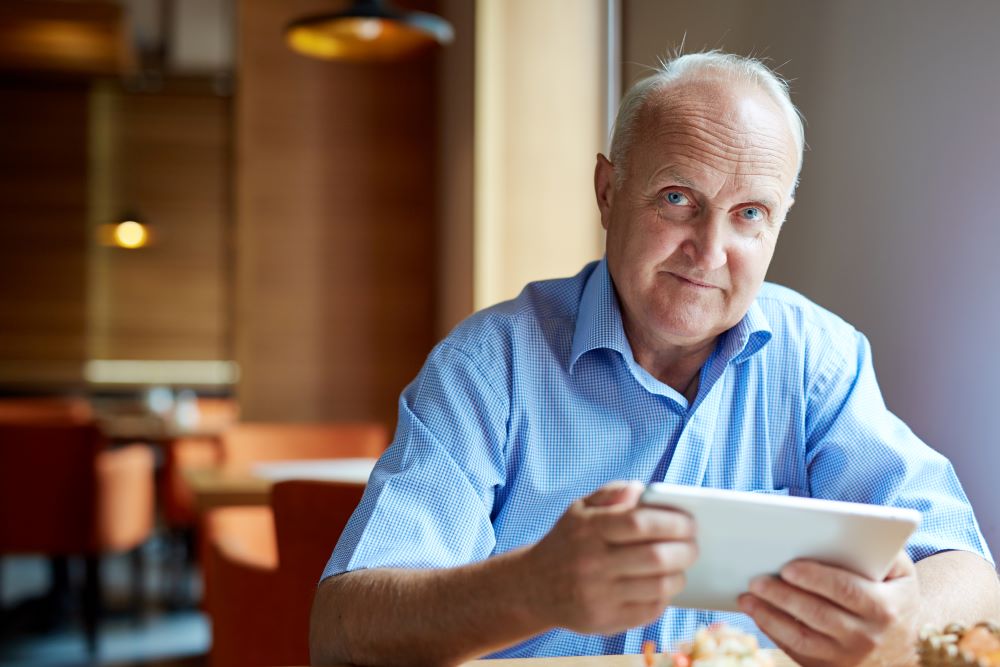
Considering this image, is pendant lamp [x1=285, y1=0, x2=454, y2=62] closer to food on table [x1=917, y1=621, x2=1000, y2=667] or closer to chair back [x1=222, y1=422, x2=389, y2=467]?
chair back [x1=222, y1=422, x2=389, y2=467]

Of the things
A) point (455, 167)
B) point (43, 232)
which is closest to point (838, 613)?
point (455, 167)

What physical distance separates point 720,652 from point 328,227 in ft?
13.0

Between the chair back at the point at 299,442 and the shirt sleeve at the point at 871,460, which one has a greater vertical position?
the shirt sleeve at the point at 871,460

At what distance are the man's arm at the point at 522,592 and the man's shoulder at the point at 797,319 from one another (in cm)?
72

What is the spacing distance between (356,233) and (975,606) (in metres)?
3.77

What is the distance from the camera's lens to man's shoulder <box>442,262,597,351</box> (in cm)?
150

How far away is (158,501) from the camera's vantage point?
8008 mm

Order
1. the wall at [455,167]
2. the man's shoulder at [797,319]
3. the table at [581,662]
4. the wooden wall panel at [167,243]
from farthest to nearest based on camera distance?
the wooden wall panel at [167,243] < the wall at [455,167] < the man's shoulder at [797,319] < the table at [581,662]

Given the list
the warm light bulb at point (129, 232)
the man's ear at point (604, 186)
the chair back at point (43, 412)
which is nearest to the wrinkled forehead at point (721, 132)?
the man's ear at point (604, 186)

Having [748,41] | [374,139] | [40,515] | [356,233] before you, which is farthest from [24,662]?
[748,41]

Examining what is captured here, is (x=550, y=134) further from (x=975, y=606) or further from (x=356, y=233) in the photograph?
(x=975, y=606)

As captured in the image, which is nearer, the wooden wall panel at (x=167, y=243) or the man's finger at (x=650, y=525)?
the man's finger at (x=650, y=525)

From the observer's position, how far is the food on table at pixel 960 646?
0.86m

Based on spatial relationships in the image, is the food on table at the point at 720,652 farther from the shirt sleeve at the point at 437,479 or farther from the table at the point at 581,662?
the shirt sleeve at the point at 437,479
